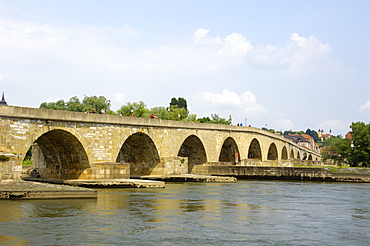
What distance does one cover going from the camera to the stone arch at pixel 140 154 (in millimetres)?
34188

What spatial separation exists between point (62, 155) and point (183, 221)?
15.2 metres

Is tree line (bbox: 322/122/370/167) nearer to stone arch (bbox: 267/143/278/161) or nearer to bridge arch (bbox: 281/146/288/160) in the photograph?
stone arch (bbox: 267/143/278/161)

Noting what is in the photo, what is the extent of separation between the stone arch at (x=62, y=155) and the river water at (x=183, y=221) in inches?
231

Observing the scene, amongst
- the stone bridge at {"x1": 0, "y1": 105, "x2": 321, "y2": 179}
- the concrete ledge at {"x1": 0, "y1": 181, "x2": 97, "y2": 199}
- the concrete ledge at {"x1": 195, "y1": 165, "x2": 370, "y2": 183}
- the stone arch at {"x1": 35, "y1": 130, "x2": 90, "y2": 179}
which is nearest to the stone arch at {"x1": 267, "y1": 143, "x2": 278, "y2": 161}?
the stone bridge at {"x1": 0, "y1": 105, "x2": 321, "y2": 179}

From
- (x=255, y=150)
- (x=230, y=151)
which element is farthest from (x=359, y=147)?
(x=230, y=151)

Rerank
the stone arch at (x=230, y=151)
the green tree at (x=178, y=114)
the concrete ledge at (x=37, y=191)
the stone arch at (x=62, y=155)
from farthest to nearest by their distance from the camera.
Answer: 1. the green tree at (x=178, y=114)
2. the stone arch at (x=230, y=151)
3. the stone arch at (x=62, y=155)
4. the concrete ledge at (x=37, y=191)

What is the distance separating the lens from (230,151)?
153 feet

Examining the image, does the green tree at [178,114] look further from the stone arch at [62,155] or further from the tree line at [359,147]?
A: the stone arch at [62,155]

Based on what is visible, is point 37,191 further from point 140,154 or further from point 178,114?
point 178,114

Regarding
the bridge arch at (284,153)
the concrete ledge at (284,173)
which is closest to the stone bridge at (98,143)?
the concrete ledge at (284,173)

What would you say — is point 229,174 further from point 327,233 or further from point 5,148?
point 327,233

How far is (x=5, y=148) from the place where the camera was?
902 inches

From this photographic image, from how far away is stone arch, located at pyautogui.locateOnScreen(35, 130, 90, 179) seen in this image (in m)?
27.5

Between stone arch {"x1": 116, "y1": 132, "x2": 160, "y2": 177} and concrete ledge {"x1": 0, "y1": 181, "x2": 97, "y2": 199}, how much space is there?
13.7 metres
